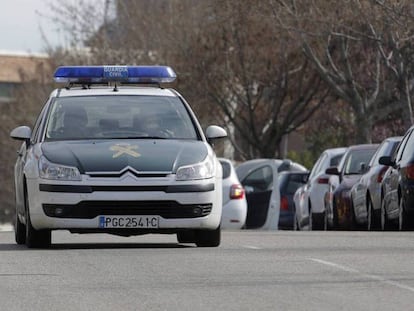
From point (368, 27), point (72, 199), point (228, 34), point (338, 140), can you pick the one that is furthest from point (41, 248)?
point (338, 140)

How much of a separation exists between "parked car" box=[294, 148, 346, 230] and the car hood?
12.8 m

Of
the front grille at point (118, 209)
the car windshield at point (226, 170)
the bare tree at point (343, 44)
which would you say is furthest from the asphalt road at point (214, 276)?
the bare tree at point (343, 44)

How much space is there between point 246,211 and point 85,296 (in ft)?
61.4

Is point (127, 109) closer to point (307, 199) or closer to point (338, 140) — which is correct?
point (307, 199)

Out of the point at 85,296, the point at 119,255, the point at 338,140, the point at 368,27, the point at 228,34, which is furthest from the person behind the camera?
the point at 338,140

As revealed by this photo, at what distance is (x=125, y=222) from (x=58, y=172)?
2.67ft

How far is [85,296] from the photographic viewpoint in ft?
36.9

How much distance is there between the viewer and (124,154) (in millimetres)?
16016

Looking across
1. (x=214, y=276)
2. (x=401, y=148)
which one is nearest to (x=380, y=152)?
(x=401, y=148)

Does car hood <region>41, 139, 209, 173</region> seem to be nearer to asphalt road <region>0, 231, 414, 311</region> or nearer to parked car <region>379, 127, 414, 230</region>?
asphalt road <region>0, 231, 414, 311</region>

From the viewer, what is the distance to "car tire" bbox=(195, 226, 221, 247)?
54.2 ft

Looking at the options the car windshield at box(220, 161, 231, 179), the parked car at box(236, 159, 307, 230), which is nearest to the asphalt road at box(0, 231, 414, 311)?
the car windshield at box(220, 161, 231, 179)

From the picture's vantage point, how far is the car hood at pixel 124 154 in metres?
15.9

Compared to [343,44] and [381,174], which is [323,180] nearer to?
[381,174]
